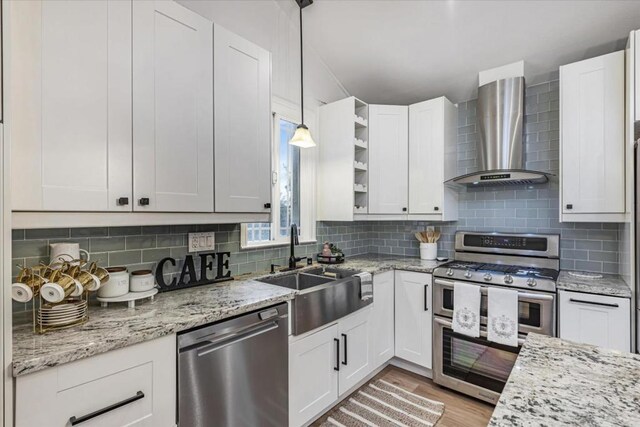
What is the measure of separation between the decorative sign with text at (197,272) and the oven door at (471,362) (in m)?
1.72

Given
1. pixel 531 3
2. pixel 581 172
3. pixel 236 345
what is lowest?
pixel 236 345

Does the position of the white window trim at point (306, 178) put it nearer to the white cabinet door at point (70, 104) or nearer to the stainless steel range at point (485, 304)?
the stainless steel range at point (485, 304)

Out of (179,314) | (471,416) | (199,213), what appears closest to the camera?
(179,314)

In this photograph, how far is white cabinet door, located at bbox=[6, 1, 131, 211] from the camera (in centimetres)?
116

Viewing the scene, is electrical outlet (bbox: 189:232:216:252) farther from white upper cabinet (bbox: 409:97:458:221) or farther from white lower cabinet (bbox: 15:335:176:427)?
white upper cabinet (bbox: 409:97:458:221)

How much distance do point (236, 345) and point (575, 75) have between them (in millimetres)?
2791

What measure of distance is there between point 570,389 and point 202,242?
6.33 feet

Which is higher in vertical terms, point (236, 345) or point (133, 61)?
point (133, 61)

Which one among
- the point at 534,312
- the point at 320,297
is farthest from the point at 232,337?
the point at 534,312

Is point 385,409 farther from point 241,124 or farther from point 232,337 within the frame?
point 241,124

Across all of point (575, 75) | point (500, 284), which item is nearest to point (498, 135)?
point (575, 75)

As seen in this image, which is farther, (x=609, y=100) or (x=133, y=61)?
(x=609, y=100)

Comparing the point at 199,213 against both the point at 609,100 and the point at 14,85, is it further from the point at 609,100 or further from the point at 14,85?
the point at 609,100

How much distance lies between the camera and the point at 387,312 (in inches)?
107
